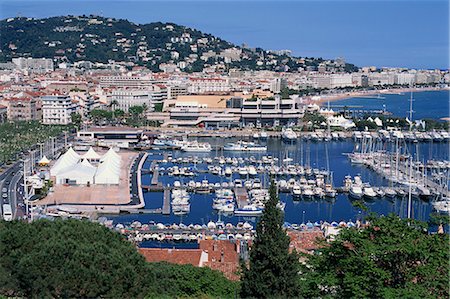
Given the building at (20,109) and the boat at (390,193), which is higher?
the building at (20,109)

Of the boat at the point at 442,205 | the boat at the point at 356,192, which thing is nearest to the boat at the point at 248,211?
the boat at the point at 356,192

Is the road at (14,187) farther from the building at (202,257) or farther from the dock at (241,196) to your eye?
the building at (202,257)

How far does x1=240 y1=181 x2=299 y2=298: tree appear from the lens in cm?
312

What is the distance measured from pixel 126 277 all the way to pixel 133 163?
9379 mm

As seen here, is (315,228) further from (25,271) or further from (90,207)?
(25,271)

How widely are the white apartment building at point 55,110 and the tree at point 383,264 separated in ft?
52.6

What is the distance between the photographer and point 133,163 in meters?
12.6

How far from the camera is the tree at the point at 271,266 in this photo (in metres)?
3.12

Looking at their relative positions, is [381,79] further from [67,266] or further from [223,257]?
[67,266]

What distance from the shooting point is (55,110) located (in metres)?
18.4

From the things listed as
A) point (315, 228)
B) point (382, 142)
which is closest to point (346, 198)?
point (315, 228)

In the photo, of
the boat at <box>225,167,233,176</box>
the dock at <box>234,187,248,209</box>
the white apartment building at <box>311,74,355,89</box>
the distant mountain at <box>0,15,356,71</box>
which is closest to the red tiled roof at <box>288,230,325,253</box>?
the dock at <box>234,187,248,209</box>

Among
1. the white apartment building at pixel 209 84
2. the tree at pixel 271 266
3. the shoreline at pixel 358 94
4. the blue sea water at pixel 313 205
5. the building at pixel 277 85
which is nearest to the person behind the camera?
the tree at pixel 271 266

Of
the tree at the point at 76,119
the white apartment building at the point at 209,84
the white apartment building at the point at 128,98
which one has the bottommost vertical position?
the tree at the point at 76,119
